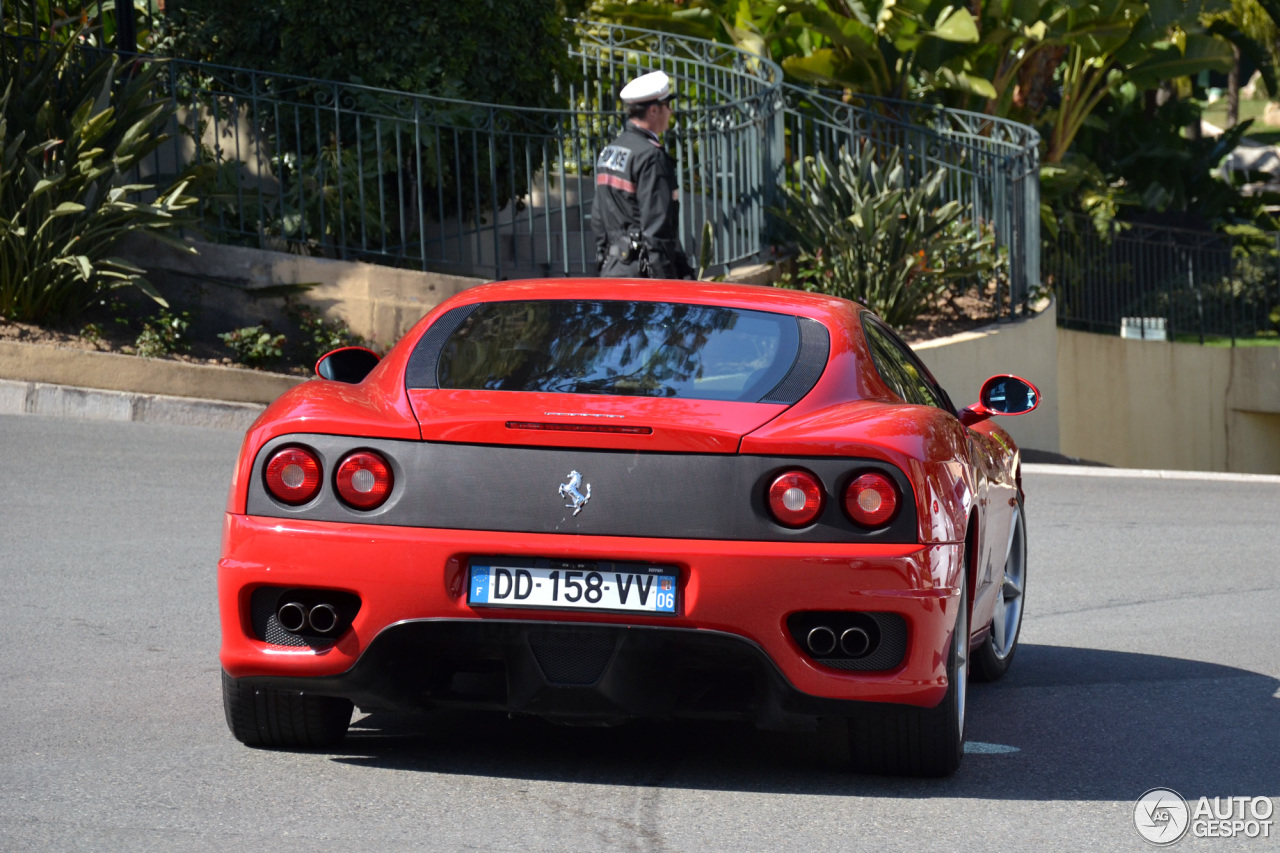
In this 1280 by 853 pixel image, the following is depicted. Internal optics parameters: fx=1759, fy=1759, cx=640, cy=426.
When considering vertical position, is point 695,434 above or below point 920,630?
above

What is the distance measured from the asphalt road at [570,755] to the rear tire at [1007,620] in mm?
83

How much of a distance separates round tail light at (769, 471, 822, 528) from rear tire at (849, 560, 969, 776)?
21.4 inches

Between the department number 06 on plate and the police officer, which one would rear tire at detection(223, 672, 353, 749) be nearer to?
the department number 06 on plate

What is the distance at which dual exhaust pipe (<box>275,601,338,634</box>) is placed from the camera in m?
4.48

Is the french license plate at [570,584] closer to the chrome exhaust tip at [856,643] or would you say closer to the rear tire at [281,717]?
the chrome exhaust tip at [856,643]

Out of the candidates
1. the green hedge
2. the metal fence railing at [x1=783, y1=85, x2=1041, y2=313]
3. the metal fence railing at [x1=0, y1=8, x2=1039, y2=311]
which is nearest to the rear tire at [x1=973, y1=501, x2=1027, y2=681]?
the metal fence railing at [x1=0, y1=8, x2=1039, y2=311]

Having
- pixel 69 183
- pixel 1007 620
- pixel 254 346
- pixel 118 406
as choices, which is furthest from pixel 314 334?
pixel 1007 620

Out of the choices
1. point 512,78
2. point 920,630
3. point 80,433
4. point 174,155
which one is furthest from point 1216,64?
point 920,630

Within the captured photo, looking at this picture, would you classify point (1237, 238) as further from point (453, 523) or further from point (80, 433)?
point (453, 523)

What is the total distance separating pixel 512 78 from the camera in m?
14.1

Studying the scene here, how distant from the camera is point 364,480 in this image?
14.5 feet

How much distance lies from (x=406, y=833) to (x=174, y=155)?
10.2 m

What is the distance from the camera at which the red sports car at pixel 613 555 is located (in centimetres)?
430

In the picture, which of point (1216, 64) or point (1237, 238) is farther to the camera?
point (1237, 238)
